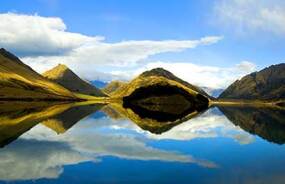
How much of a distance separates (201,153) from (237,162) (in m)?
11.5

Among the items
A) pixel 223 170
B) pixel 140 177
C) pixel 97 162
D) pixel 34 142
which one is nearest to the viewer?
pixel 140 177

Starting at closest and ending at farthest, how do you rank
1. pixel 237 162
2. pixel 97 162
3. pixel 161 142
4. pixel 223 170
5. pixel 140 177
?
1. pixel 140 177
2. pixel 223 170
3. pixel 97 162
4. pixel 237 162
5. pixel 161 142

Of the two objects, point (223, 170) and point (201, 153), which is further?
point (201, 153)

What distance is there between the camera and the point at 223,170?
54.6 metres

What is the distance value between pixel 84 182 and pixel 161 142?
4592 cm

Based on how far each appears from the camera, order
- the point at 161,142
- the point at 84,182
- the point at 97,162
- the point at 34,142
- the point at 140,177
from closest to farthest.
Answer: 1. the point at 84,182
2. the point at 140,177
3. the point at 97,162
4. the point at 34,142
5. the point at 161,142

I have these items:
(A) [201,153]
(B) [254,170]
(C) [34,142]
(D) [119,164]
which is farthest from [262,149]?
(C) [34,142]

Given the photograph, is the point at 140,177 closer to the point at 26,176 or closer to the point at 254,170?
the point at 26,176

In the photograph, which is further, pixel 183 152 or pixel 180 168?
pixel 183 152

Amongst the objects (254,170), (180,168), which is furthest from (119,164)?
(254,170)

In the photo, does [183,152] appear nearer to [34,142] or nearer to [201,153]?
[201,153]

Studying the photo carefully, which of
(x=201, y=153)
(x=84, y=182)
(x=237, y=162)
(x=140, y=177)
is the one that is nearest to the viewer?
(x=84, y=182)

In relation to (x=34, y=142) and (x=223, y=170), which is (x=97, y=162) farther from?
(x=34, y=142)

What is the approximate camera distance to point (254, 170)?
55781 mm
